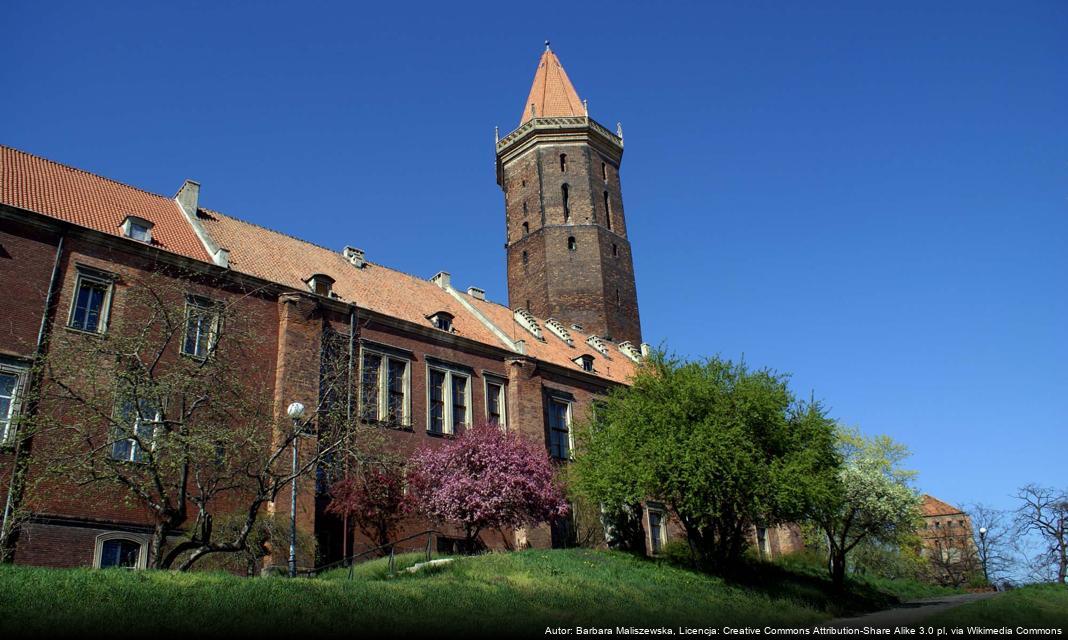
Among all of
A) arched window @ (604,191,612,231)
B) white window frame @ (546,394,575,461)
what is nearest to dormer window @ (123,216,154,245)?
white window frame @ (546,394,575,461)

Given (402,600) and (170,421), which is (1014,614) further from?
(170,421)

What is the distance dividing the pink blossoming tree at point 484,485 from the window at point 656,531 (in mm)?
9862

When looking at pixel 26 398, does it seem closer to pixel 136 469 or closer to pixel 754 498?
pixel 136 469

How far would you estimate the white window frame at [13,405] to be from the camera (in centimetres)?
2003

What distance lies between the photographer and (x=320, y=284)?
29.4 meters

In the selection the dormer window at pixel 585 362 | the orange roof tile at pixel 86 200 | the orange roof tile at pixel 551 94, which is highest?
the orange roof tile at pixel 551 94

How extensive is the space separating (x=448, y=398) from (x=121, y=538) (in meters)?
12.6

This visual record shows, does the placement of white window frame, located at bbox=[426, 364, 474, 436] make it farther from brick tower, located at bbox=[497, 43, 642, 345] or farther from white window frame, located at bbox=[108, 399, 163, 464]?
brick tower, located at bbox=[497, 43, 642, 345]

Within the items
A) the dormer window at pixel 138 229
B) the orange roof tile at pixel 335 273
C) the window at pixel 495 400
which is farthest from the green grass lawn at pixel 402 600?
the dormer window at pixel 138 229

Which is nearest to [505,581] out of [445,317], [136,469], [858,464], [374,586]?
[374,586]

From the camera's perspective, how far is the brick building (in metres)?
21.6

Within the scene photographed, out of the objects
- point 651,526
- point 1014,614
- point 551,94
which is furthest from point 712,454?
point 551,94

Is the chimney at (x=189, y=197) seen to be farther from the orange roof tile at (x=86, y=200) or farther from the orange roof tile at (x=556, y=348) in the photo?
the orange roof tile at (x=556, y=348)

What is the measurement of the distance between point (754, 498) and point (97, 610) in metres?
18.5
